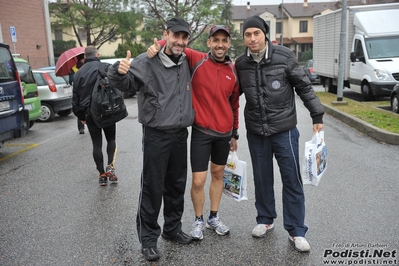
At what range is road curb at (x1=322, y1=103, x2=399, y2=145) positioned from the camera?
771 centimetres

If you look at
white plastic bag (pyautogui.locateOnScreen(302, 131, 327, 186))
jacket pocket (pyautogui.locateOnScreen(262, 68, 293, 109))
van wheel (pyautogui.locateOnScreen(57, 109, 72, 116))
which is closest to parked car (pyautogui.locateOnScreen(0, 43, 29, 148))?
jacket pocket (pyautogui.locateOnScreen(262, 68, 293, 109))

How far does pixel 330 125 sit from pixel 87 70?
6.79 m

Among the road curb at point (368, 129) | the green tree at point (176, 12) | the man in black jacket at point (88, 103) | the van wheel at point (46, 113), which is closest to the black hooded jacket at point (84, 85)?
the man in black jacket at point (88, 103)

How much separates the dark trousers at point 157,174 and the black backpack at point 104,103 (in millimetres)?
1691

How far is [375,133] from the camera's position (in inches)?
325

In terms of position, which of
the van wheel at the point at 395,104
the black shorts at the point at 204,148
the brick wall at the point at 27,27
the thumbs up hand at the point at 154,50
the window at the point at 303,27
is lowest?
the van wheel at the point at 395,104

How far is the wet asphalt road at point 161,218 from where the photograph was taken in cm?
350

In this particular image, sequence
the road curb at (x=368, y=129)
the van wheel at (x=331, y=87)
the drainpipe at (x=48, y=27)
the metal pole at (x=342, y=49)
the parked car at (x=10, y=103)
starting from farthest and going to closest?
1. the drainpipe at (x=48, y=27)
2. the van wheel at (x=331, y=87)
3. the metal pole at (x=342, y=49)
4. the road curb at (x=368, y=129)
5. the parked car at (x=10, y=103)

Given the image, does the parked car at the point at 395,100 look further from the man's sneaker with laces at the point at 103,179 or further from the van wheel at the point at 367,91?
the man's sneaker with laces at the point at 103,179

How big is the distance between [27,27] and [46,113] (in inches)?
629

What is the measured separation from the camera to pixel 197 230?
12.6ft

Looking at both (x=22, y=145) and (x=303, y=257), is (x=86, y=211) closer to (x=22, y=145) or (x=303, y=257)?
(x=303, y=257)

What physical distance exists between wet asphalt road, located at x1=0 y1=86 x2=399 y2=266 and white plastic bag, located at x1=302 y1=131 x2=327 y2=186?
573mm

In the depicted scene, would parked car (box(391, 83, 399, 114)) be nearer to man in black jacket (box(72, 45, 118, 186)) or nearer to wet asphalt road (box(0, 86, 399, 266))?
wet asphalt road (box(0, 86, 399, 266))
